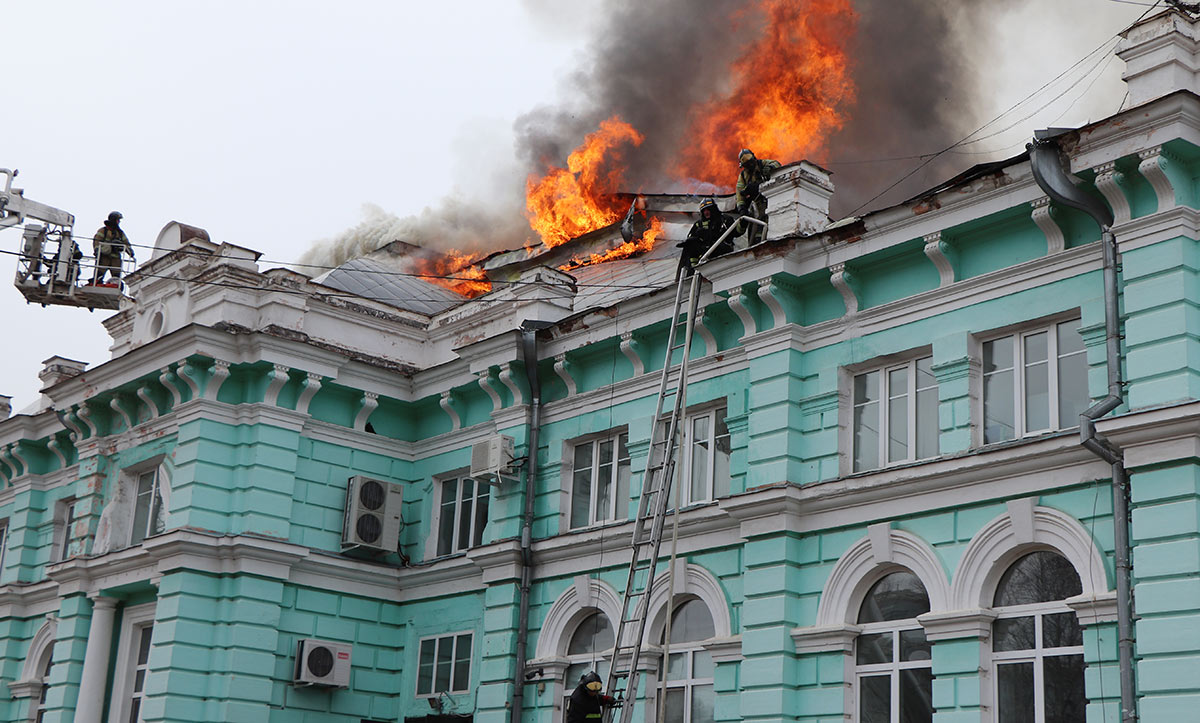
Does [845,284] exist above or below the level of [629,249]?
below

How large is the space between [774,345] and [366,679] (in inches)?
338

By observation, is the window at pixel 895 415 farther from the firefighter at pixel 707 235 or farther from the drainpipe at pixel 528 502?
the drainpipe at pixel 528 502

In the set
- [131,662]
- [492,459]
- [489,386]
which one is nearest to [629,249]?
[489,386]

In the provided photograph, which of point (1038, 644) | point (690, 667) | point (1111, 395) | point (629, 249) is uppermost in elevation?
point (629, 249)

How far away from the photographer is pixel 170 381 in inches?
837

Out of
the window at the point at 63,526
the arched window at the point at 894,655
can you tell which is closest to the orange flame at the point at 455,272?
the window at the point at 63,526

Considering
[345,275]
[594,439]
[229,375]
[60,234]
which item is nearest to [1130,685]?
[594,439]

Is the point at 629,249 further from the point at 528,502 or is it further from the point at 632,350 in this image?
the point at 528,502

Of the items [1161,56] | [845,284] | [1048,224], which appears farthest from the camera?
[845,284]

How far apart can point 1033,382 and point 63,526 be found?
57.8 ft

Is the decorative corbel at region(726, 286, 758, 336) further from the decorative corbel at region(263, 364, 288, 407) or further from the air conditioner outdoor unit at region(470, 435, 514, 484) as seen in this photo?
the decorative corbel at region(263, 364, 288, 407)

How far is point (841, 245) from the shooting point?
16.4m

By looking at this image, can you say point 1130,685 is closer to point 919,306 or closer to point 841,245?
point 919,306

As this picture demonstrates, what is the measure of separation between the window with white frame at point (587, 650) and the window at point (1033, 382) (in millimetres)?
6171
